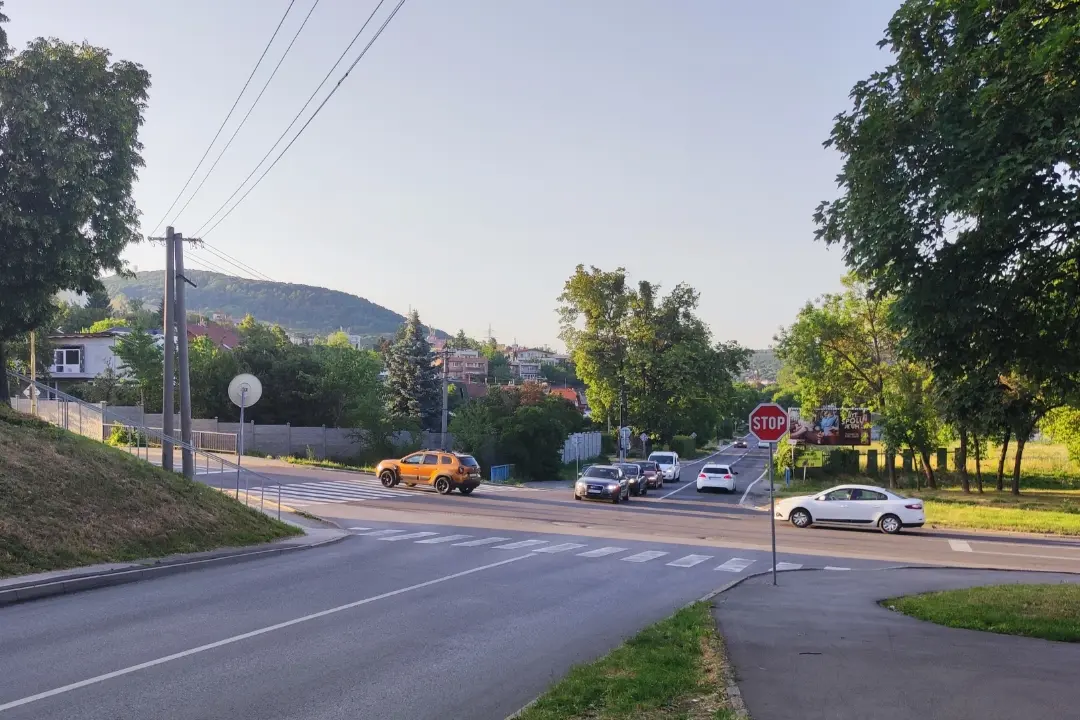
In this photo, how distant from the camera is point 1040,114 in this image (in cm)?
947

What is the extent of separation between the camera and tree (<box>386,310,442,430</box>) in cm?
7050

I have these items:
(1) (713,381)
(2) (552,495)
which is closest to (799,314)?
(1) (713,381)

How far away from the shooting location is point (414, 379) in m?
70.8

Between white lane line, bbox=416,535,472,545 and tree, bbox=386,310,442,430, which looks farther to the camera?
tree, bbox=386,310,442,430

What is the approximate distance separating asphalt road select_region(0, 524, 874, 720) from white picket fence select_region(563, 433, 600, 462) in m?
43.7

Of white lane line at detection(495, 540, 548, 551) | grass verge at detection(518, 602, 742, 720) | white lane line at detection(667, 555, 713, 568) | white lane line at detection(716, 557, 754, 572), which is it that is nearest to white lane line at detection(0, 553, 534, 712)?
grass verge at detection(518, 602, 742, 720)

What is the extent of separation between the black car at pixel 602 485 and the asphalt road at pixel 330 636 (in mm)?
17768

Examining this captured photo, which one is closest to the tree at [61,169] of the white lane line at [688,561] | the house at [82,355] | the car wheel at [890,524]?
→ the white lane line at [688,561]

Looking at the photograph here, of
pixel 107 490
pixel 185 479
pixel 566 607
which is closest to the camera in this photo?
pixel 566 607

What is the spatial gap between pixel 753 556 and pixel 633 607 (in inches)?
339

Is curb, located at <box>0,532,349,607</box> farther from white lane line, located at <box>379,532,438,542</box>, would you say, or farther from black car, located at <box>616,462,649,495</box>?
black car, located at <box>616,462,649,495</box>

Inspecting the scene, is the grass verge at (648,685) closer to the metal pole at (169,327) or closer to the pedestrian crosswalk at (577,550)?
the pedestrian crosswalk at (577,550)

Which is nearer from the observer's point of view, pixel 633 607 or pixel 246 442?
pixel 633 607

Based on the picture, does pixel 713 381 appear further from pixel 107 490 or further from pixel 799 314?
pixel 107 490
